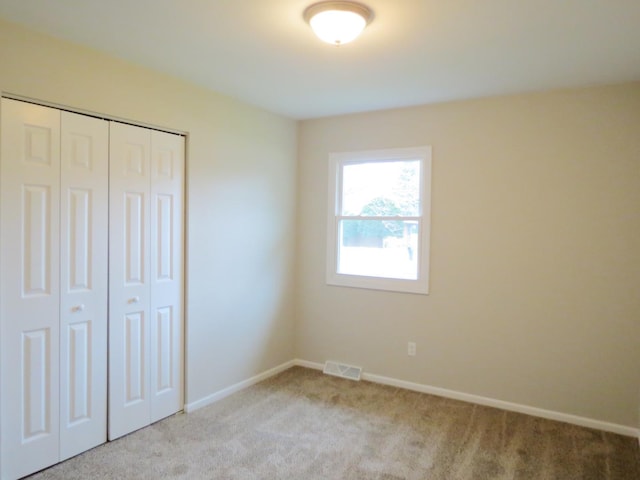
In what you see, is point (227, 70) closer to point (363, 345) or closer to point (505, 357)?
point (363, 345)

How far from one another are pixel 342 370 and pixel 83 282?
2.53m

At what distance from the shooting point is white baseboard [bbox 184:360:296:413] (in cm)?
339

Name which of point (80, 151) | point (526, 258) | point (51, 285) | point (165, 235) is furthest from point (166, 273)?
point (526, 258)

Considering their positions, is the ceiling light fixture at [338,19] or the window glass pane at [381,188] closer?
the ceiling light fixture at [338,19]

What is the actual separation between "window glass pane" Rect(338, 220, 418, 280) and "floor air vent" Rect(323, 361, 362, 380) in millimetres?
936

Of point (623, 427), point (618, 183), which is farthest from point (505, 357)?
point (618, 183)

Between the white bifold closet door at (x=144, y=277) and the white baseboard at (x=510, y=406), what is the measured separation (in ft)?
6.28

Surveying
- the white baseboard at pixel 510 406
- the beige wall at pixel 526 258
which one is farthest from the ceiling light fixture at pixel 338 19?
the white baseboard at pixel 510 406

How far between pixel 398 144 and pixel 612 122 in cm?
164

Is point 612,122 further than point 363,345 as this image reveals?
No

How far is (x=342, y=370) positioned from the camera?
4.21 meters

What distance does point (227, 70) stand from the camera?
2979mm

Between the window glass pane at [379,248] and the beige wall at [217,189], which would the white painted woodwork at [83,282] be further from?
the window glass pane at [379,248]

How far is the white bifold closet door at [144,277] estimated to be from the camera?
2.87 meters
